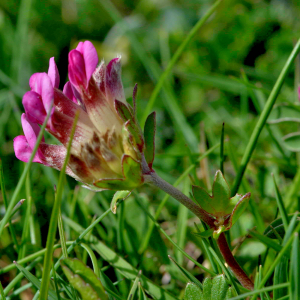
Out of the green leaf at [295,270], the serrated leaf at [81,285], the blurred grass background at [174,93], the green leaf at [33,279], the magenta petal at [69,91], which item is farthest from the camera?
the blurred grass background at [174,93]

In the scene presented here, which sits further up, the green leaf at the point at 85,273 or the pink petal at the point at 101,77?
the pink petal at the point at 101,77

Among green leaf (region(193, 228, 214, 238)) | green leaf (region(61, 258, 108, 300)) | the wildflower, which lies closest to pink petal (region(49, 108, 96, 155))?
the wildflower

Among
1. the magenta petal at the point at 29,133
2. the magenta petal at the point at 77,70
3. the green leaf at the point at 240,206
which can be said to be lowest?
the green leaf at the point at 240,206

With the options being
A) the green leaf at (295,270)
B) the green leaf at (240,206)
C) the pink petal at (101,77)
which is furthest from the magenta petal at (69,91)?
the green leaf at (295,270)

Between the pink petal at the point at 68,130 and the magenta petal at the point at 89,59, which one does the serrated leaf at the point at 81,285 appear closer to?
the pink petal at the point at 68,130

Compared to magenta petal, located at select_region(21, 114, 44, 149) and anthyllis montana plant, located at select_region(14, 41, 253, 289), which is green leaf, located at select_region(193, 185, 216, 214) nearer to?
anthyllis montana plant, located at select_region(14, 41, 253, 289)

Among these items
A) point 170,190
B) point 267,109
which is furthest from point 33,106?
point 267,109

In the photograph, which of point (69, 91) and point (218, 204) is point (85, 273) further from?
point (69, 91)
